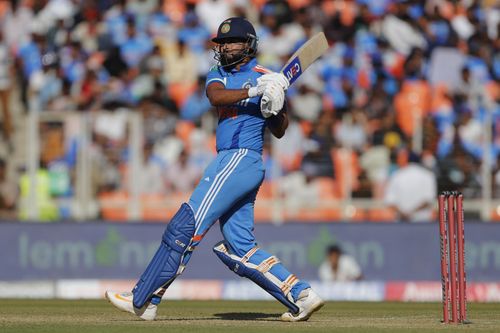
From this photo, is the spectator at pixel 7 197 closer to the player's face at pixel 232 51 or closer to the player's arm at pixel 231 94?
the player's face at pixel 232 51

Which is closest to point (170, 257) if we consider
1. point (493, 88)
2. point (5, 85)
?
point (5, 85)

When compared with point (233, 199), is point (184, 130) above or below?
above

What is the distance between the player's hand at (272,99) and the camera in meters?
6.32

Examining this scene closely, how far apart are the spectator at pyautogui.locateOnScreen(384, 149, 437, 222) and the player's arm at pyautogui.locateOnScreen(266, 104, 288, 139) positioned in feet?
18.1

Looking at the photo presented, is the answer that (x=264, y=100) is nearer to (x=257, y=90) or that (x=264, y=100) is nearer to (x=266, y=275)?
(x=257, y=90)

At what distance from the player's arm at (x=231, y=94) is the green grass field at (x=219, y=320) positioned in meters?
1.27

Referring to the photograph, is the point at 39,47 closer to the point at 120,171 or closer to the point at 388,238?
the point at 120,171

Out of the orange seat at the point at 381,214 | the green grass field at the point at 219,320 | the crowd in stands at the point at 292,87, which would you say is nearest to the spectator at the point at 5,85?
the crowd in stands at the point at 292,87

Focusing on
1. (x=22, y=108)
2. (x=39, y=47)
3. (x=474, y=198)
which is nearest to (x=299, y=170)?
(x=474, y=198)

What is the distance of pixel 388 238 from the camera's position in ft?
39.4

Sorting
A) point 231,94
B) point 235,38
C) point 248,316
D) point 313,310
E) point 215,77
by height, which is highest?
point 235,38

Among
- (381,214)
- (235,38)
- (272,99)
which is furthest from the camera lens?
(381,214)

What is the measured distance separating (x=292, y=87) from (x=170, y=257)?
763 cm

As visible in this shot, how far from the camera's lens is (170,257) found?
6.48 metres
